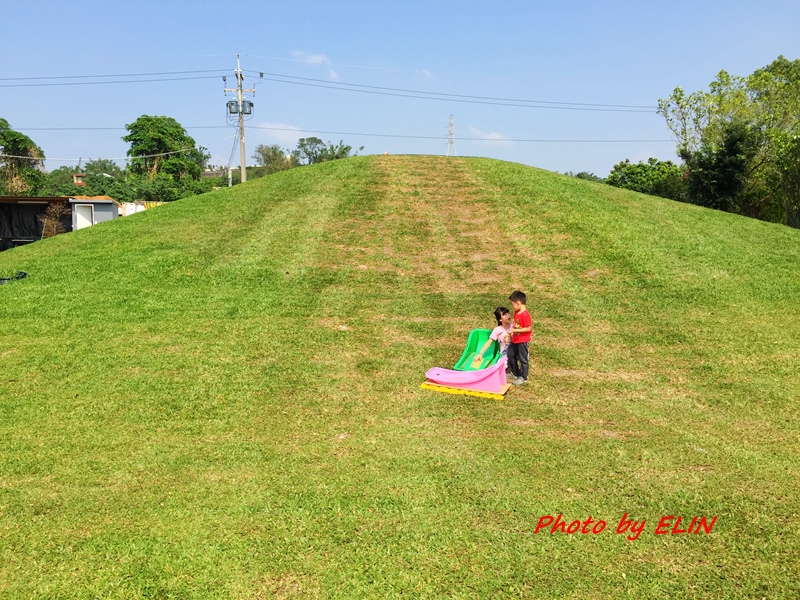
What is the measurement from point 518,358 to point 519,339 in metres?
0.46

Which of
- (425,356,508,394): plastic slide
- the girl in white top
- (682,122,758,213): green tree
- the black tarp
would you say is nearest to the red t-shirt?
the girl in white top

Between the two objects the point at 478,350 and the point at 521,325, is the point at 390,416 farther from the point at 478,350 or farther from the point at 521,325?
the point at 521,325

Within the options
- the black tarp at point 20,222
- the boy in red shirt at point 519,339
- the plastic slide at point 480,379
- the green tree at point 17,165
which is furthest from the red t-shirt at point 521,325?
the green tree at point 17,165

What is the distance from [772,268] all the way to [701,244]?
89.7 inches

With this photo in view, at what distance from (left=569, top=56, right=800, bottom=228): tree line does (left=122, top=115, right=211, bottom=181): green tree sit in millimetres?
62403

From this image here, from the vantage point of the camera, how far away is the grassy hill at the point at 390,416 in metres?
4.98

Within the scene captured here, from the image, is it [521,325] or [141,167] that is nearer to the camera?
[521,325]

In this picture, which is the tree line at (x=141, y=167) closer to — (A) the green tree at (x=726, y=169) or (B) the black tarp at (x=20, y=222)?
(B) the black tarp at (x=20, y=222)

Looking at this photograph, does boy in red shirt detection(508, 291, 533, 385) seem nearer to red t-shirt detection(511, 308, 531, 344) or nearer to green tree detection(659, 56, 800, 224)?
red t-shirt detection(511, 308, 531, 344)

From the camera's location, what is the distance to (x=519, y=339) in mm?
9398

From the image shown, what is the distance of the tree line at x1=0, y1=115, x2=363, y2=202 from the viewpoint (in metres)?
60.4

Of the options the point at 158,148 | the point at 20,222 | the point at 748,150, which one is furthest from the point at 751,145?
the point at 158,148

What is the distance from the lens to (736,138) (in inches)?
1159

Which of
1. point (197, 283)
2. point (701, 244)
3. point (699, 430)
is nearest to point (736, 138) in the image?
point (701, 244)
